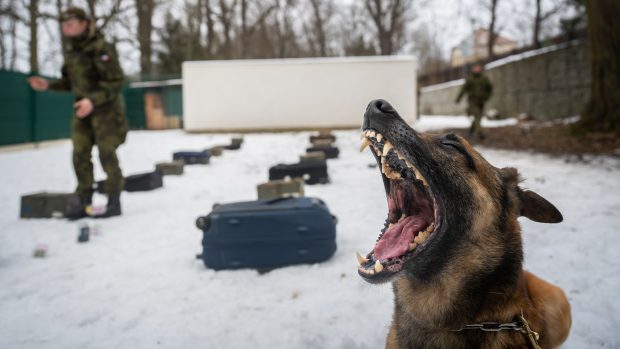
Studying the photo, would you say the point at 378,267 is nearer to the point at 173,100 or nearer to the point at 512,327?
the point at 512,327

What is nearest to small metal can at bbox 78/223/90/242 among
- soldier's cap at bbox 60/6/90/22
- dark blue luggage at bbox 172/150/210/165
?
soldier's cap at bbox 60/6/90/22

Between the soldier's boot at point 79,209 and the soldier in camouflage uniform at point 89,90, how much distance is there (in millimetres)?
14

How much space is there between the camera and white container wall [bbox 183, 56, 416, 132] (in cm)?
1831

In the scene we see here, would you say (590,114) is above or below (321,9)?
below

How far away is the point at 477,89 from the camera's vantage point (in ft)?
40.4

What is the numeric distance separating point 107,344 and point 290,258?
1.47 metres

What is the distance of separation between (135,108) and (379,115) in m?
23.0

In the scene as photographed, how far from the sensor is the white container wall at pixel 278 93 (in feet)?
60.1

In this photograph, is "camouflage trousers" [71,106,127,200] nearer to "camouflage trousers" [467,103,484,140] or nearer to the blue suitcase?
the blue suitcase

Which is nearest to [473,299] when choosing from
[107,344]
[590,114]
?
[107,344]

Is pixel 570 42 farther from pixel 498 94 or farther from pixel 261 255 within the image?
pixel 261 255

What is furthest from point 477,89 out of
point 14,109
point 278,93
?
point 14,109

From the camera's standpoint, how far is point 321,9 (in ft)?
107

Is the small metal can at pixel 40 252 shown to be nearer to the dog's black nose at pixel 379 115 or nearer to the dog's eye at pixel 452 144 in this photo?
the dog's black nose at pixel 379 115
